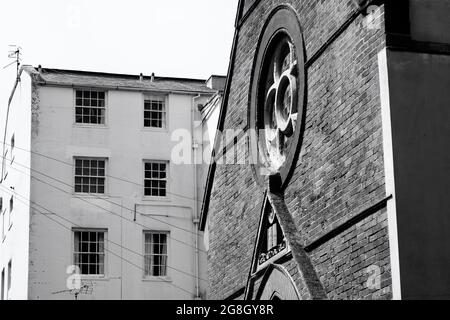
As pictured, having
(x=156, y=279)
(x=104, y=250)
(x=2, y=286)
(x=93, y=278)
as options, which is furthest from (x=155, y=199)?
(x=2, y=286)

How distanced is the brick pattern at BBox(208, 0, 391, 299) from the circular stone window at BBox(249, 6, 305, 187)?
0.27m

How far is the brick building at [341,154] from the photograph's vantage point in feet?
38.8

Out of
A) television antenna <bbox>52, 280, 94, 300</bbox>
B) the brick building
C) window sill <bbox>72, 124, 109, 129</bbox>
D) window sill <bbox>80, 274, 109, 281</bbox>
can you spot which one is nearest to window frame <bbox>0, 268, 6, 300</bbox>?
television antenna <bbox>52, 280, 94, 300</bbox>

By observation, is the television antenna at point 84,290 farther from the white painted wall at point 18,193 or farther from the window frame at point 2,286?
the window frame at point 2,286

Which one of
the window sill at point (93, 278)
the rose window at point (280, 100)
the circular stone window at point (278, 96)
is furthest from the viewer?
the window sill at point (93, 278)

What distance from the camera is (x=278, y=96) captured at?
16.5 metres

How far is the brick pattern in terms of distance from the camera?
12.5 m

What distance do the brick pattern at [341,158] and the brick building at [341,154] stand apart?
0.02 m

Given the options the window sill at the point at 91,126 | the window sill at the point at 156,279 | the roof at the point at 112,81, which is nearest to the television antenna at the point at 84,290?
the window sill at the point at 156,279

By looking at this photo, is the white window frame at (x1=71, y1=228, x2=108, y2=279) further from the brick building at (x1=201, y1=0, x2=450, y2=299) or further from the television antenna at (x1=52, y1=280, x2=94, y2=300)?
the brick building at (x1=201, y1=0, x2=450, y2=299)

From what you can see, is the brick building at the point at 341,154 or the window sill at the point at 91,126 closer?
the brick building at the point at 341,154

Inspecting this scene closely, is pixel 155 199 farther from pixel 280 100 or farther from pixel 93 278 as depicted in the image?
pixel 280 100

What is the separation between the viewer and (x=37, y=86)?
41000 mm
